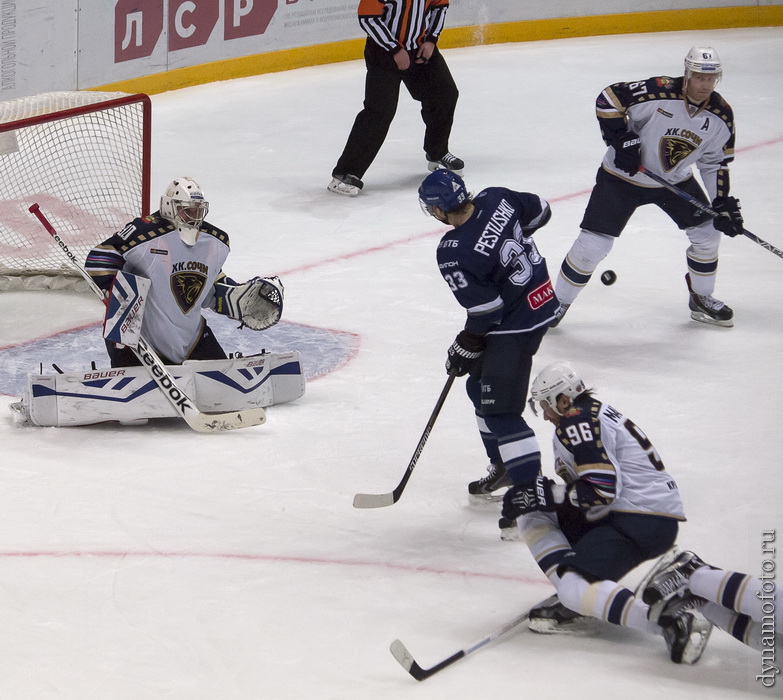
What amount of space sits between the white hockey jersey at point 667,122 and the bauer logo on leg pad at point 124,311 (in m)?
1.89

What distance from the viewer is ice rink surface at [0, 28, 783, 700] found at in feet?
9.66

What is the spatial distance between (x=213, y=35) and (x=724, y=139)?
15.6 ft

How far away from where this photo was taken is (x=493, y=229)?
3611mm

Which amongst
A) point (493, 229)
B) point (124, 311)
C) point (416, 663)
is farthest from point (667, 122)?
point (416, 663)

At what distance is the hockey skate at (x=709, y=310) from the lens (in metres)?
5.39

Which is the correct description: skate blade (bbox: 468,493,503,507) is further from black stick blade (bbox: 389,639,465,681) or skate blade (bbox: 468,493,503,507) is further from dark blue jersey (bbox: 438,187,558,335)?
black stick blade (bbox: 389,639,465,681)

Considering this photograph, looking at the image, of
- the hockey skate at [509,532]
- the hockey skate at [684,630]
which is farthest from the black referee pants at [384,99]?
the hockey skate at [684,630]

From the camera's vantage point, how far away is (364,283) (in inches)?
231

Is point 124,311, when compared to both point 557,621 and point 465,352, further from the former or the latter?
point 557,621

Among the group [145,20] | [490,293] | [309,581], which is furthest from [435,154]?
[309,581]

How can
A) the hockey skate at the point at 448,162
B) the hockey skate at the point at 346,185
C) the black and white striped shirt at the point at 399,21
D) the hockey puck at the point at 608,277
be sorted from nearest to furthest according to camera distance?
the hockey puck at the point at 608,277 < the black and white striped shirt at the point at 399,21 < the hockey skate at the point at 346,185 < the hockey skate at the point at 448,162

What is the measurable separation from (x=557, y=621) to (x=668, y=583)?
276mm

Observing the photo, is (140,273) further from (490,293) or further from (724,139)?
(724,139)

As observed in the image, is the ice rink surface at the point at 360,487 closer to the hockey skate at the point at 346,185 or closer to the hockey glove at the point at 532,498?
the hockey skate at the point at 346,185
